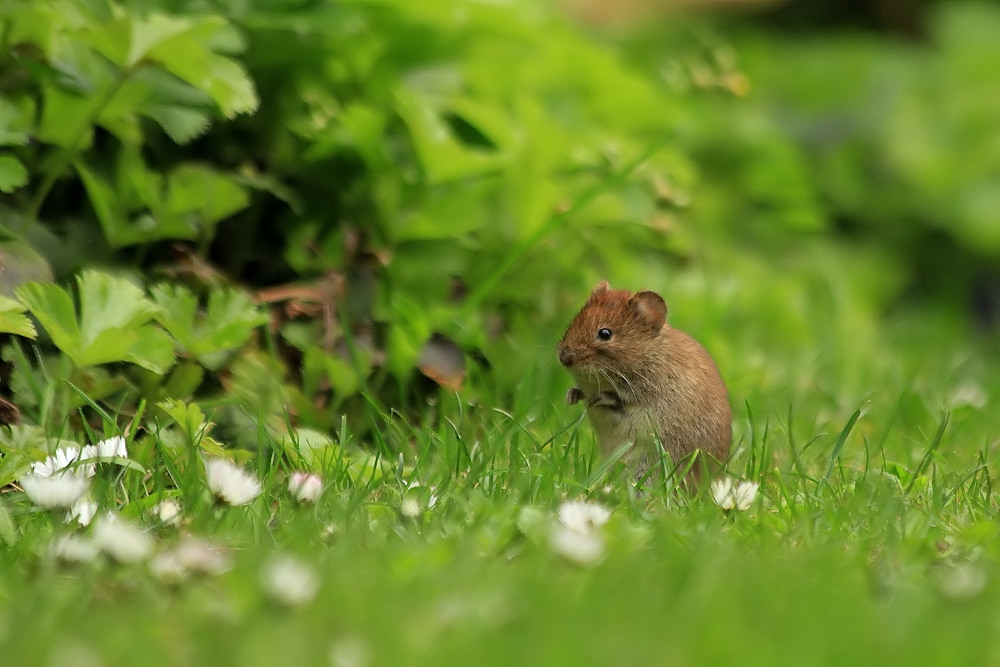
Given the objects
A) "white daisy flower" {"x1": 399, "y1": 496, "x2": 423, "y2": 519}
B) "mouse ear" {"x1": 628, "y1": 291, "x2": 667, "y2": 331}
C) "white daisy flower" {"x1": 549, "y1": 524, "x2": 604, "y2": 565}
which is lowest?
"mouse ear" {"x1": 628, "y1": 291, "x2": 667, "y2": 331}

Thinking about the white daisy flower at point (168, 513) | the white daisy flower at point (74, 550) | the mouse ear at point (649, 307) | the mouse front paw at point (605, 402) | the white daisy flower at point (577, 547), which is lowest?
the mouse front paw at point (605, 402)

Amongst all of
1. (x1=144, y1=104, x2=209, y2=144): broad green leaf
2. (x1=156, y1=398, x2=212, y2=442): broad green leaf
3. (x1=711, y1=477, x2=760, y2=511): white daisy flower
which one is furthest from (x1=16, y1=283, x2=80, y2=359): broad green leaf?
(x1=711, y1=477, x2=760, y2=511): white daisy flower

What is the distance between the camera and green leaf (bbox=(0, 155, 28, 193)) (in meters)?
3.14

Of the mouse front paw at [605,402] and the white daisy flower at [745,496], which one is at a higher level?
the white daisy flower at [745,496]

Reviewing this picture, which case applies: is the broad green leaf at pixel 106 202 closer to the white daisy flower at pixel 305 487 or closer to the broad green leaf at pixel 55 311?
the broad green leaf at pixel 55 311

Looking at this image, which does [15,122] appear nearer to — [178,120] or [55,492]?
[178,120]

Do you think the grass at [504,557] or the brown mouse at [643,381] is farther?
the brown mouse at [643,381]

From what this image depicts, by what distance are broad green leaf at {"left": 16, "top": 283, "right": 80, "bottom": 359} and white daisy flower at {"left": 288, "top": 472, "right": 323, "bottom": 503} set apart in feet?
2.34

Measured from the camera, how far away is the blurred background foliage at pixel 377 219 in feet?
11.1

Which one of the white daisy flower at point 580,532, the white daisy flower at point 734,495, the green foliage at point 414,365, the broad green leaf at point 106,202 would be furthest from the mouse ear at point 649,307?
the broad green leaf at point 106,202

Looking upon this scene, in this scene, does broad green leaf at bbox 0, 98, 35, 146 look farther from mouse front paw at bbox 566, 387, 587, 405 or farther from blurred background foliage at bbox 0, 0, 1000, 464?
mouse front paw at bbox 566, 387, 587, 405

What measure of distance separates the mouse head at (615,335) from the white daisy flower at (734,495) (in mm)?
508

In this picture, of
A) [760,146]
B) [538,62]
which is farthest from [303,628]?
[760,146]

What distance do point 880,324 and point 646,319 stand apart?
343 centimetres
